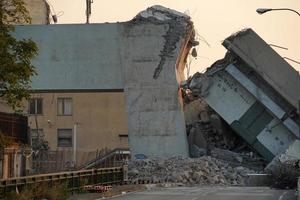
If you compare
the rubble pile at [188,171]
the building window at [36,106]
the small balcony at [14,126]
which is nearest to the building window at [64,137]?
the building window at [36,106]

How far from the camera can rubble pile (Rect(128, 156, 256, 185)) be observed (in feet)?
149

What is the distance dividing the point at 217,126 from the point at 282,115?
7.51m

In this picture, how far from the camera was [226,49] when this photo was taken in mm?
50438

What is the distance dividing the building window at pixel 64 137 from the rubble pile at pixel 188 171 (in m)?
15.5

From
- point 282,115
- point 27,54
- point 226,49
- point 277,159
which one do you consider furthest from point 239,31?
point 27,54

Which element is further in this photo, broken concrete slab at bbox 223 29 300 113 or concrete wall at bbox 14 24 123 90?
concrete wall at bbox 14 24 123 90

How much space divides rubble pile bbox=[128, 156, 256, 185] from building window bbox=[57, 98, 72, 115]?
1731 centimetres

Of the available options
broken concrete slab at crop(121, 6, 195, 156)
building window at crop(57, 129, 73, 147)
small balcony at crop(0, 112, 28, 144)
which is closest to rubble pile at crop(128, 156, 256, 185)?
broken concrete slab at crop(121, 6, 195, 156)

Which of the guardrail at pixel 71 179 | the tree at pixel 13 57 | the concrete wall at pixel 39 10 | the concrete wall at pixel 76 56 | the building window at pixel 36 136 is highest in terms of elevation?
the concrete wall at pixel 39 10

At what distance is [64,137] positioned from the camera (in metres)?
64.9

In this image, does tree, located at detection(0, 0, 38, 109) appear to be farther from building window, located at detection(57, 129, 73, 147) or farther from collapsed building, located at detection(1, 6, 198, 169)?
building window, located at detection(57, 129, 73, 147)

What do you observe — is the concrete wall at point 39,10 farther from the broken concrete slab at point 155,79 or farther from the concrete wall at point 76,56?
the broken concrete slab at point 155,79

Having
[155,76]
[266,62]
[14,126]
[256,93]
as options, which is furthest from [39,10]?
[14,126]

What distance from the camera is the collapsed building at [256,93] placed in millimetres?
48688
